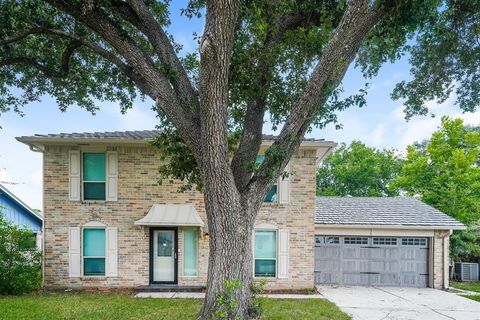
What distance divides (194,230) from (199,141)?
6036 mm

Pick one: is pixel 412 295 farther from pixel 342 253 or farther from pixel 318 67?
pixel 318 67

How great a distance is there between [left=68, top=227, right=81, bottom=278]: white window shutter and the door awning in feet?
7.60

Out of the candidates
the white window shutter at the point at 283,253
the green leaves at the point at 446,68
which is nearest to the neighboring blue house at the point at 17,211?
the white window shutter at the point at 283,253

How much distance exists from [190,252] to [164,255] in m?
0.96

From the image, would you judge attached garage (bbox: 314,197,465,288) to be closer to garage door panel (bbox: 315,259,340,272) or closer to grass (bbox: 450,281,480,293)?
garage door panel (bbox: 315,259,340,272)

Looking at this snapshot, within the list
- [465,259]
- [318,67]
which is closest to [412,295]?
[465,259]

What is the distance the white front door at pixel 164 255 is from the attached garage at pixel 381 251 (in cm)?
591

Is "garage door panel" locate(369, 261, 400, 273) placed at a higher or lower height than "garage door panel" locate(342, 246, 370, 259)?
lower

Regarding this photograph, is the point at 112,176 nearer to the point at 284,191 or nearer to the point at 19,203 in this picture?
the point at 284,191

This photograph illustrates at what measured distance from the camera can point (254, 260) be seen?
38.6 ft

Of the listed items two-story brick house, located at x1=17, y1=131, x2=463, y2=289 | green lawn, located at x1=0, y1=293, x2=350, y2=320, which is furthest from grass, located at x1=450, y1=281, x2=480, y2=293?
green lawn, located at x1=0, y1=293, x2=350, y2=320

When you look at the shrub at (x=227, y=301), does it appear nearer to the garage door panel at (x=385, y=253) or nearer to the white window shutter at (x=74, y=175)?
the white window shutter at (x=74, y=175)

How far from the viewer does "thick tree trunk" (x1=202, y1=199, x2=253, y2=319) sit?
6270mm

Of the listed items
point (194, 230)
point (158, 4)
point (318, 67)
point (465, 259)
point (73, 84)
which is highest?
point (158, 4)
